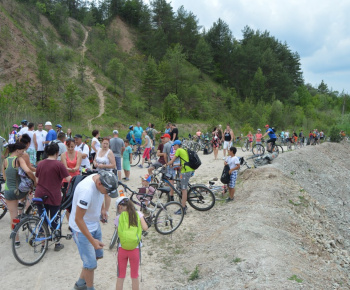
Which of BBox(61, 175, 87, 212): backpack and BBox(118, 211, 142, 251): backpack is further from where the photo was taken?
BBox(61, 175, 87, 212): backpack

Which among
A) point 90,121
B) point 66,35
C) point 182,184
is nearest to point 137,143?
point 182,184

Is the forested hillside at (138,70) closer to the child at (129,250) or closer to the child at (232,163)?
the child at (232,163)

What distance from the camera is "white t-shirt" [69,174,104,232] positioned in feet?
11.0

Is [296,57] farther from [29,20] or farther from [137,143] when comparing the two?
[137,143]

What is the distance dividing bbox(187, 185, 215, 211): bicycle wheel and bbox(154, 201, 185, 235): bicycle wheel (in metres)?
1.29

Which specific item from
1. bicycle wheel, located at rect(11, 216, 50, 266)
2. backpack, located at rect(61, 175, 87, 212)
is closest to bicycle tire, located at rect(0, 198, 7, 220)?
bicycle wheel, located at rect(11, 216, 50, 266)

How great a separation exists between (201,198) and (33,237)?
4.41 metres

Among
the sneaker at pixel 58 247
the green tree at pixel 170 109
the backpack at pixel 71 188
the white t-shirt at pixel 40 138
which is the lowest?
the sneaker at pixel 58 247

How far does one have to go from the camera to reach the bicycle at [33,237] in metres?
4.99

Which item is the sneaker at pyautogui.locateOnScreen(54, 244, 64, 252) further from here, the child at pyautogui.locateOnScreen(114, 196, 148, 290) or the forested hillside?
the forested hillside

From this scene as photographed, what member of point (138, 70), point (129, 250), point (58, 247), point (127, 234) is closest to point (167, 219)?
point (58, 247)

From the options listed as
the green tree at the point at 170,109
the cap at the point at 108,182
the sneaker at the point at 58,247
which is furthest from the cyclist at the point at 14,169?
the green tree at the point at 170,109

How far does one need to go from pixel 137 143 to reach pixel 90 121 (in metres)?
17.1

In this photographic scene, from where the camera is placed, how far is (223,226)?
23.1 ft
